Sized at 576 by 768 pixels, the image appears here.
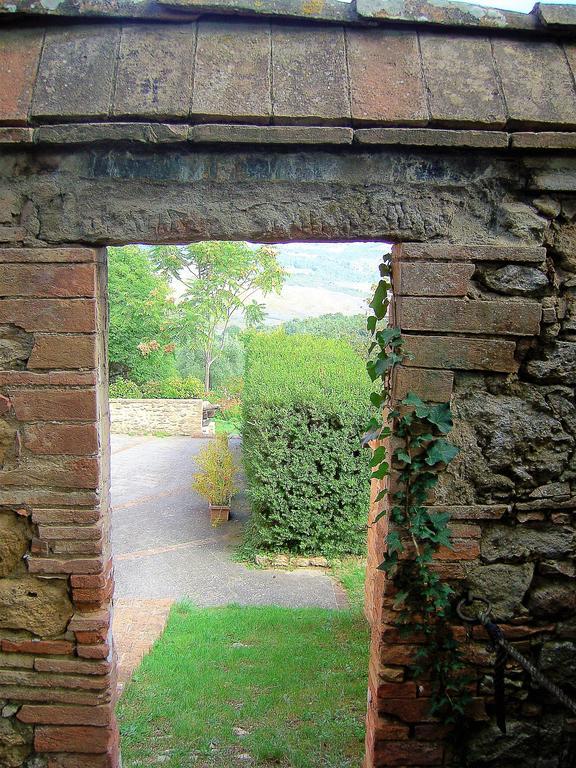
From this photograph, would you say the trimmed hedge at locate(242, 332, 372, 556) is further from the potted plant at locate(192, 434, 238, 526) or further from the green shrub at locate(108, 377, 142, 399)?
the green shrub at locate(108, 377, 142, 399)

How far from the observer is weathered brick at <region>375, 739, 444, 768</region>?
3002 mm

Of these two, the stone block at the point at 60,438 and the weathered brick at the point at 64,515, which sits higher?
the stone block at the point at 60,438

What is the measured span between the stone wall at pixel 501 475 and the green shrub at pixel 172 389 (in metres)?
17.3

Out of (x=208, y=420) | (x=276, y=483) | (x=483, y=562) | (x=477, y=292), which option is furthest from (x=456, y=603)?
(x=208, y=420)

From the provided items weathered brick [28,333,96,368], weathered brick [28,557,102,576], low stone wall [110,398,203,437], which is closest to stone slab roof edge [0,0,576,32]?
weathered brick [28,333,96,368]

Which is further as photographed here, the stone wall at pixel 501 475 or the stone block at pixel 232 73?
the stone wall at pixel 501 475

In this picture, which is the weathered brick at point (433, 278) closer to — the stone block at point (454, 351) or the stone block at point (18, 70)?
the stone block at point (454, 351)

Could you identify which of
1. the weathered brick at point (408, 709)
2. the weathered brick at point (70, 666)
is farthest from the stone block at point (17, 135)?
the weathered brick at point (408, 709)

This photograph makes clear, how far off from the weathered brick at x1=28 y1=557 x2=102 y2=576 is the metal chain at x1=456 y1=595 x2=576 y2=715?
168cm

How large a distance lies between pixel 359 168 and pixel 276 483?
5.92 metres

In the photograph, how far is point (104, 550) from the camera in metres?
2.93

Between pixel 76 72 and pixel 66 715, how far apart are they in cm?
291

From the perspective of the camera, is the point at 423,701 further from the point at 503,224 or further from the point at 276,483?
the point at 276,483

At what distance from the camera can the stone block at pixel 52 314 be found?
2758 millimetres
